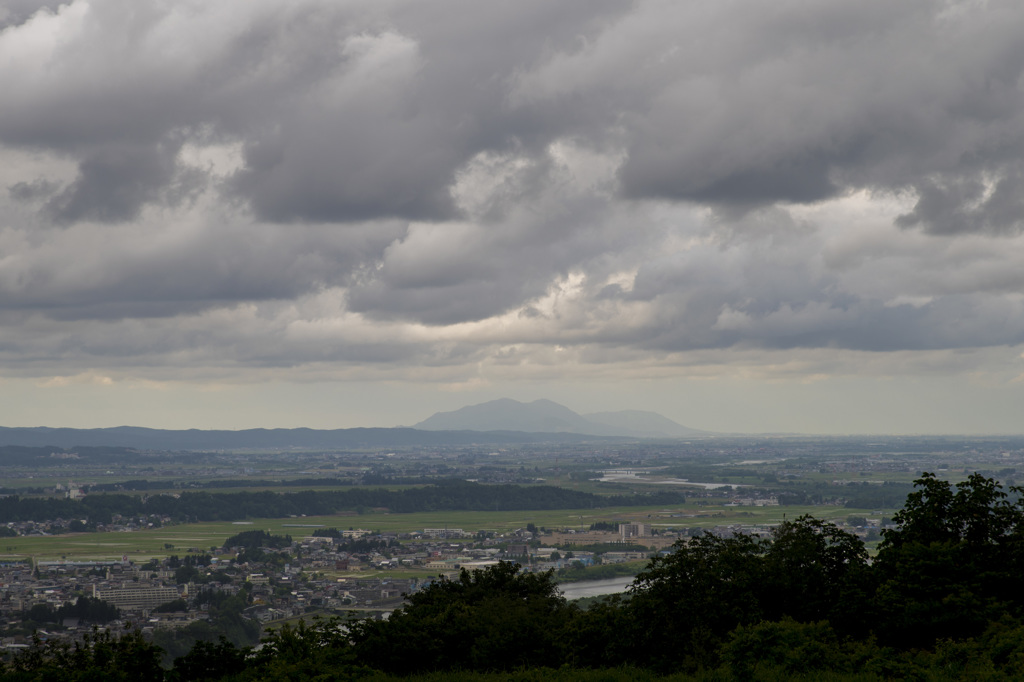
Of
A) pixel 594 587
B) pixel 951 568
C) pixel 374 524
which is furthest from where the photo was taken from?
pixel 374 524

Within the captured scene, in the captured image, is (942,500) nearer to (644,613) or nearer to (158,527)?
(644,613)

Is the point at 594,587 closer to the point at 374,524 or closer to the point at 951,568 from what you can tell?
the point at 951,568

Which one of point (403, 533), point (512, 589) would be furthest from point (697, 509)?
point (512, 589)

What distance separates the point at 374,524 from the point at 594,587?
302ft

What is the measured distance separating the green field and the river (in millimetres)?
42389

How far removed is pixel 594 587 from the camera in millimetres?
89812

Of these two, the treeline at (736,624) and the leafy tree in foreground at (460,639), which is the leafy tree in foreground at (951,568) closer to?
the treeline at (736,624)

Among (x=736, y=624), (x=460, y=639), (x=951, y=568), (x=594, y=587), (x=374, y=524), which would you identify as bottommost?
(x=374, y=524)

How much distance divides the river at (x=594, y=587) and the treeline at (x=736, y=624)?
151 ft

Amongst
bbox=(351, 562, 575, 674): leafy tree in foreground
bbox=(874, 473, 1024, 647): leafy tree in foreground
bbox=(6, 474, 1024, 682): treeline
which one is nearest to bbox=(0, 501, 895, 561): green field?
bbox=(874, 473, 1024, 647): leafy tree in foreground

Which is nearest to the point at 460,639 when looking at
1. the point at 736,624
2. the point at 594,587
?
the point at 736,624

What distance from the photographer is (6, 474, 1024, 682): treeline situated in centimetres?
2719

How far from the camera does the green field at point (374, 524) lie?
137000 mm

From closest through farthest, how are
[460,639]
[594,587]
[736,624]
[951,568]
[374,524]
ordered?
[951,568]
[736,624]
[460,639]
[594,587]
[374,524]
